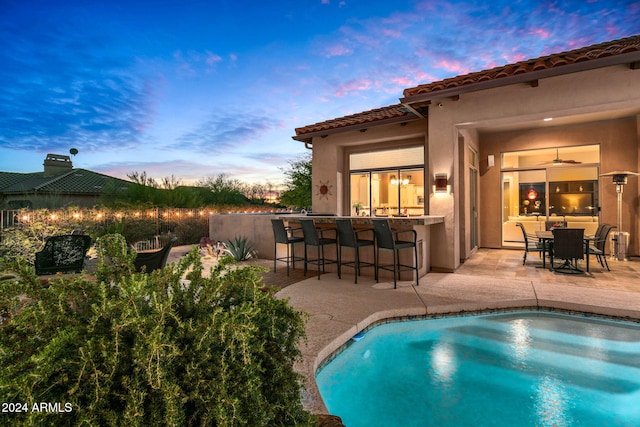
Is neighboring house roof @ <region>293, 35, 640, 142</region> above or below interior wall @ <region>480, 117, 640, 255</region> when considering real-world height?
above

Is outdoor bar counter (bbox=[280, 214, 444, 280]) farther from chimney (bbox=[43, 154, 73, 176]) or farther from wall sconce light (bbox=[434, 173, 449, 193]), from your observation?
chimney (bbox=[43, 154, 73, 176])

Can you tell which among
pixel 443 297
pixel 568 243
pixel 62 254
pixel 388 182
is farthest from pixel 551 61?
pixel 62 254

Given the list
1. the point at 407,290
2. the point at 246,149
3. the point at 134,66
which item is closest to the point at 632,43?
the point at 407,290

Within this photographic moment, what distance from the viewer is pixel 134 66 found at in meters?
9.52

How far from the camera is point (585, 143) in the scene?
26.9 ft

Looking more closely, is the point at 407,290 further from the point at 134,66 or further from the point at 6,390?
the point at 134,66

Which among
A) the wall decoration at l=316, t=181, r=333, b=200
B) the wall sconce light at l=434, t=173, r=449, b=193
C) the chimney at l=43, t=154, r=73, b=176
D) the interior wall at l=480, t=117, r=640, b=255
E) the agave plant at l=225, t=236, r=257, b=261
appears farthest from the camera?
the chimney at l=43, t=154, r=73, b=176

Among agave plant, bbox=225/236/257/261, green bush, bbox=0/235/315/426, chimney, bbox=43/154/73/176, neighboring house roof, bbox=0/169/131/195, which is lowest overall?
agave plant, bbox=225/236/257/261

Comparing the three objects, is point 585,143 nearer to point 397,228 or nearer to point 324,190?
point 397,228

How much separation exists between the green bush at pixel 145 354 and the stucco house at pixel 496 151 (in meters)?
6.05

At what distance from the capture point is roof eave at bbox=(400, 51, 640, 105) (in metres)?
4.74

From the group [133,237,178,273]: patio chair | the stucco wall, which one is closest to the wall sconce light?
the stucco wall

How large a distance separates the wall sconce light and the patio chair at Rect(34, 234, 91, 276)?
6410mm

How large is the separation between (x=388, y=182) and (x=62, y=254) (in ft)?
24.8
